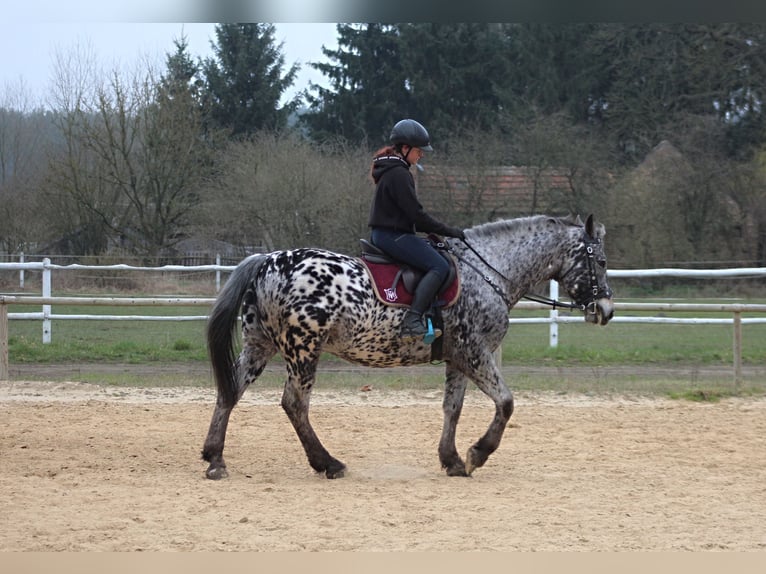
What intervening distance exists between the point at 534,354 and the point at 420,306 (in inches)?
313

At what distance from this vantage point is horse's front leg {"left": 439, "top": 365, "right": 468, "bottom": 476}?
6.94m

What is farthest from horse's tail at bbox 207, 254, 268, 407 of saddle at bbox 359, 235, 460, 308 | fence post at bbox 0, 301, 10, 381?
fence post at bbox 0, 301, 10, 381

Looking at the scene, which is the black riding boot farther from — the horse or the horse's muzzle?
the horse's muzzle

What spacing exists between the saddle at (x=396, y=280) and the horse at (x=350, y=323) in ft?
0.20

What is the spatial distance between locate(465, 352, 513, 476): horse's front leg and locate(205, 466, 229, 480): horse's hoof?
73.2 inches

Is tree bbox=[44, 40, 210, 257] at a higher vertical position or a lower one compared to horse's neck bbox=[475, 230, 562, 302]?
higher

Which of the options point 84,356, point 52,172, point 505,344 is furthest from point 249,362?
point 52,172

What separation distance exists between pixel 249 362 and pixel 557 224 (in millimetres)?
2786

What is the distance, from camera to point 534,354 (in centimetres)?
1414

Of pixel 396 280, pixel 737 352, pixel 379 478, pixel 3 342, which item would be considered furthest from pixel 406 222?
pixel 3 342

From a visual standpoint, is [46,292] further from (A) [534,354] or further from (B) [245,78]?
(B) [245,78]
